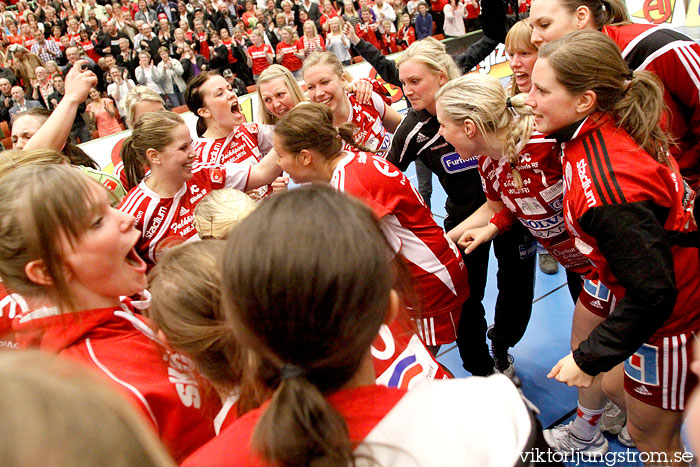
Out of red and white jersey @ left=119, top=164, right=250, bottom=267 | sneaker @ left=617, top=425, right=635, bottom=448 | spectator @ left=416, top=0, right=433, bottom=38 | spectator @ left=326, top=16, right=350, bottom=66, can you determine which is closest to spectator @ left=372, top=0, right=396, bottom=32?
spectator @ left=416, top=0, right=433, bottom=38

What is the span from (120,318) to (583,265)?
6.47ft

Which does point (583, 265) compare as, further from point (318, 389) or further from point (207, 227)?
Answer: point (318, 389)

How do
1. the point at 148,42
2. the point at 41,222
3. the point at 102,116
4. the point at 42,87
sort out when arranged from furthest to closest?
1. the point at 148,42
2. the point at 42,87
3. the point at 102,116
4. the point at 41,222

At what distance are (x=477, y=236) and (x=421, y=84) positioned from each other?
979 millimetres

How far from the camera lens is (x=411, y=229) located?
2.29m

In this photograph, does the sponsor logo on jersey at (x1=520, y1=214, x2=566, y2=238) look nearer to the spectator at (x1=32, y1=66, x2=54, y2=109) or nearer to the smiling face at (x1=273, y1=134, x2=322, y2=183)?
the smiling face at (x1=273, y1=134, x2=322, y2=183)

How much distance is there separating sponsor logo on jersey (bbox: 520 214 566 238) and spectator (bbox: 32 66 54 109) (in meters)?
9.65

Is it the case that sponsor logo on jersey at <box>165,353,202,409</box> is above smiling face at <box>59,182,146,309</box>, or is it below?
below

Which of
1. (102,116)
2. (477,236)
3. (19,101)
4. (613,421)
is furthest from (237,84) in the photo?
(613,421)

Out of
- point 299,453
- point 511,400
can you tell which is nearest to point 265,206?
point 299,453

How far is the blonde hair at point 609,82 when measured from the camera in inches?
68.9

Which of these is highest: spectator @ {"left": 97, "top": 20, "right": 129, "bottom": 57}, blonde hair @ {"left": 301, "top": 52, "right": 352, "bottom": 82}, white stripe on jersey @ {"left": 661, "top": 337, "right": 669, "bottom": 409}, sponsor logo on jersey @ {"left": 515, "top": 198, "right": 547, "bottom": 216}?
spectator @ {"left": 97, "top": 20, "right": 129, "bottom": 57}

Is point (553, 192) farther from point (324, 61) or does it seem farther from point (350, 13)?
point (350, 13)

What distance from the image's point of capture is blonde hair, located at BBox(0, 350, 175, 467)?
0.55 m
